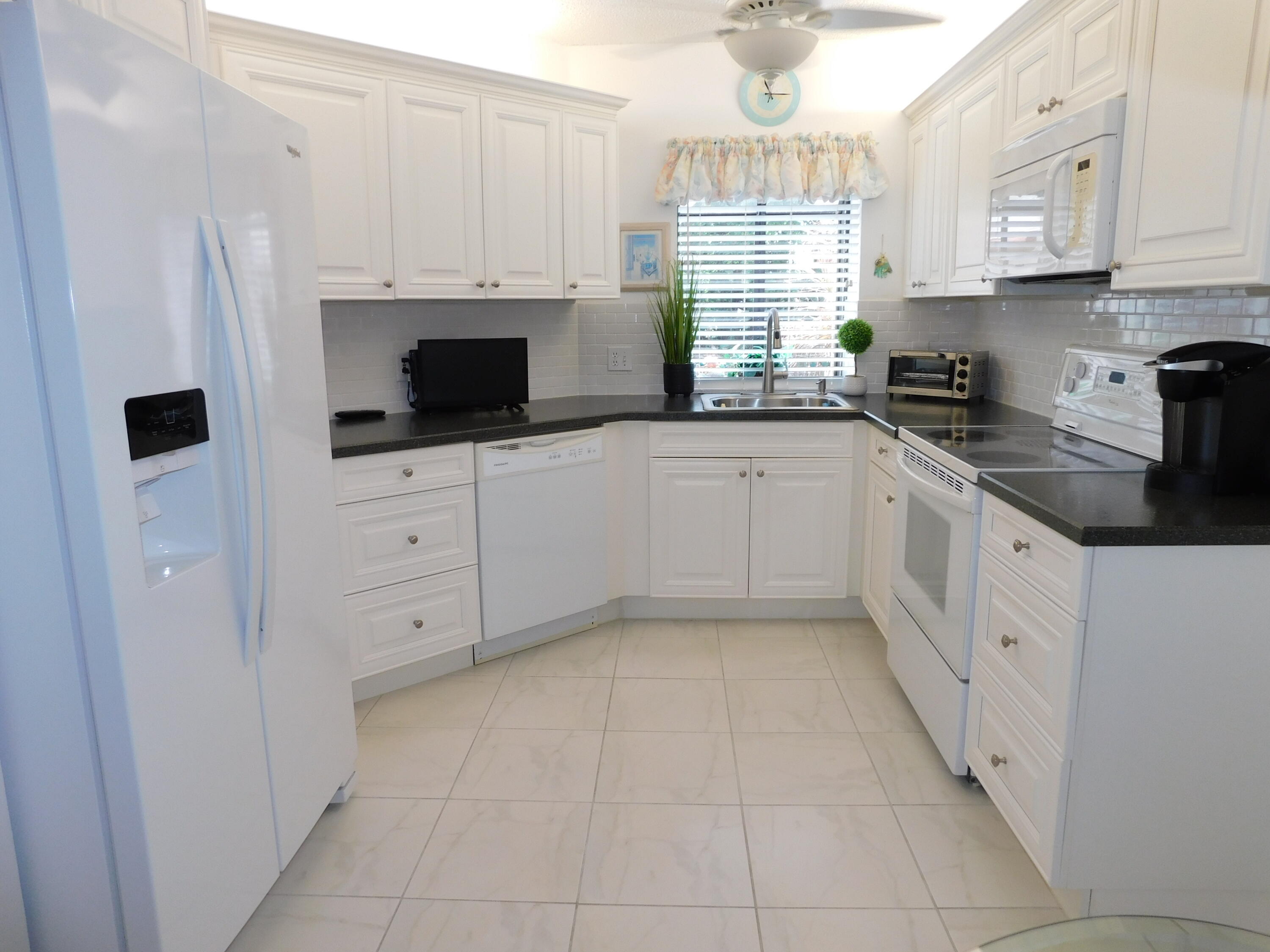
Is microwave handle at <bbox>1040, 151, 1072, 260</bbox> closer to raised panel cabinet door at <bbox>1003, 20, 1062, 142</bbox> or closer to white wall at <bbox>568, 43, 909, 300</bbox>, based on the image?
raised panel cabinet door at <bbox>1003, 20, 1062, 142</bbox>

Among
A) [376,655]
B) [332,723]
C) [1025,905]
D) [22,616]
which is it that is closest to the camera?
[22,616]

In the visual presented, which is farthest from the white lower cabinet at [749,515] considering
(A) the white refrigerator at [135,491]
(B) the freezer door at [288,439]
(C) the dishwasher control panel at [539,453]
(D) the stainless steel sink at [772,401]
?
(A) the white refrigerator at [135,491]

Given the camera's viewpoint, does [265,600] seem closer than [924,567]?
Yes

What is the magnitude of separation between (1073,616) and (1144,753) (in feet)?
1.06

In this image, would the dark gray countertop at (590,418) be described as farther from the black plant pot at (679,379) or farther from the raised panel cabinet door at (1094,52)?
the raised panel cabinet door at (1094,52)

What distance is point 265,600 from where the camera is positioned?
177 centimetres

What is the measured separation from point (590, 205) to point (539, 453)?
1.11 metres

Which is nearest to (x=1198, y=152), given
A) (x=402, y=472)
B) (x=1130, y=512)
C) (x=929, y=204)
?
(x=1130, y=512)

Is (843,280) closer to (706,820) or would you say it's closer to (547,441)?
(547,441)

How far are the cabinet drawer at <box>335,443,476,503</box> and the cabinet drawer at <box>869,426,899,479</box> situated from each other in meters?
1.50

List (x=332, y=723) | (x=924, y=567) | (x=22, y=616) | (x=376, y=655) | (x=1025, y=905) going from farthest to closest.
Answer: (x=376, y=655) → (x=924, y=567) → (x=332, y=723) → (x=1025, y=905) → (x=22, y=616)

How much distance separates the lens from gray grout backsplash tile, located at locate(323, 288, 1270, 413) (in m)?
2.47

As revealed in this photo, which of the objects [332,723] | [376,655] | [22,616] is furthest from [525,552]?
[22,616]

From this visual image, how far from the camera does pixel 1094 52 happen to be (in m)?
2.29
